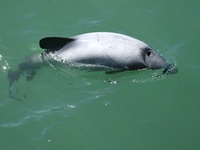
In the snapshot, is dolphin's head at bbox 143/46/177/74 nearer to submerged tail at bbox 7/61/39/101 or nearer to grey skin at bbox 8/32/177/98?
grey skin at bbox 8/32/177/98

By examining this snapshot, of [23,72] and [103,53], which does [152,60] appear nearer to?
[103,53]

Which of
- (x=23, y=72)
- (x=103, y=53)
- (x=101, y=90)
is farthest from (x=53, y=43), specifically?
(x=101, y=90)

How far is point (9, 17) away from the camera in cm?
1069

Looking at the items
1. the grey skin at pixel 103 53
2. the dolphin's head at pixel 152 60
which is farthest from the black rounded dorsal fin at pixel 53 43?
the dolphin's head at pixel 152 60

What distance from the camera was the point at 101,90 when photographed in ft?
27.5

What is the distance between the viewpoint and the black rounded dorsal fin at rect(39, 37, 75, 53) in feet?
28.3

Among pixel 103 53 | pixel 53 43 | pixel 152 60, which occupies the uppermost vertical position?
pixel 53 43

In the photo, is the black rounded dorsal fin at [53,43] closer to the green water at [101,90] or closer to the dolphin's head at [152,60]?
the green water at [101,90]

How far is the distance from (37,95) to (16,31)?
8.88 ft

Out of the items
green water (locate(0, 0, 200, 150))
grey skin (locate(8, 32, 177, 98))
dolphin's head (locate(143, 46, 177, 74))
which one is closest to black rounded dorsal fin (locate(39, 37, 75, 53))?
grey skin (locate(8, 32, 177, 98))

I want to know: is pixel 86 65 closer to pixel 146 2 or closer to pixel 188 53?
pixel 188 53

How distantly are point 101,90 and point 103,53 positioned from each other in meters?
0.83

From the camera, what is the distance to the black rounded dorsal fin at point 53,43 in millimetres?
8641

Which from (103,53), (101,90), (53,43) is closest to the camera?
(101,90)
